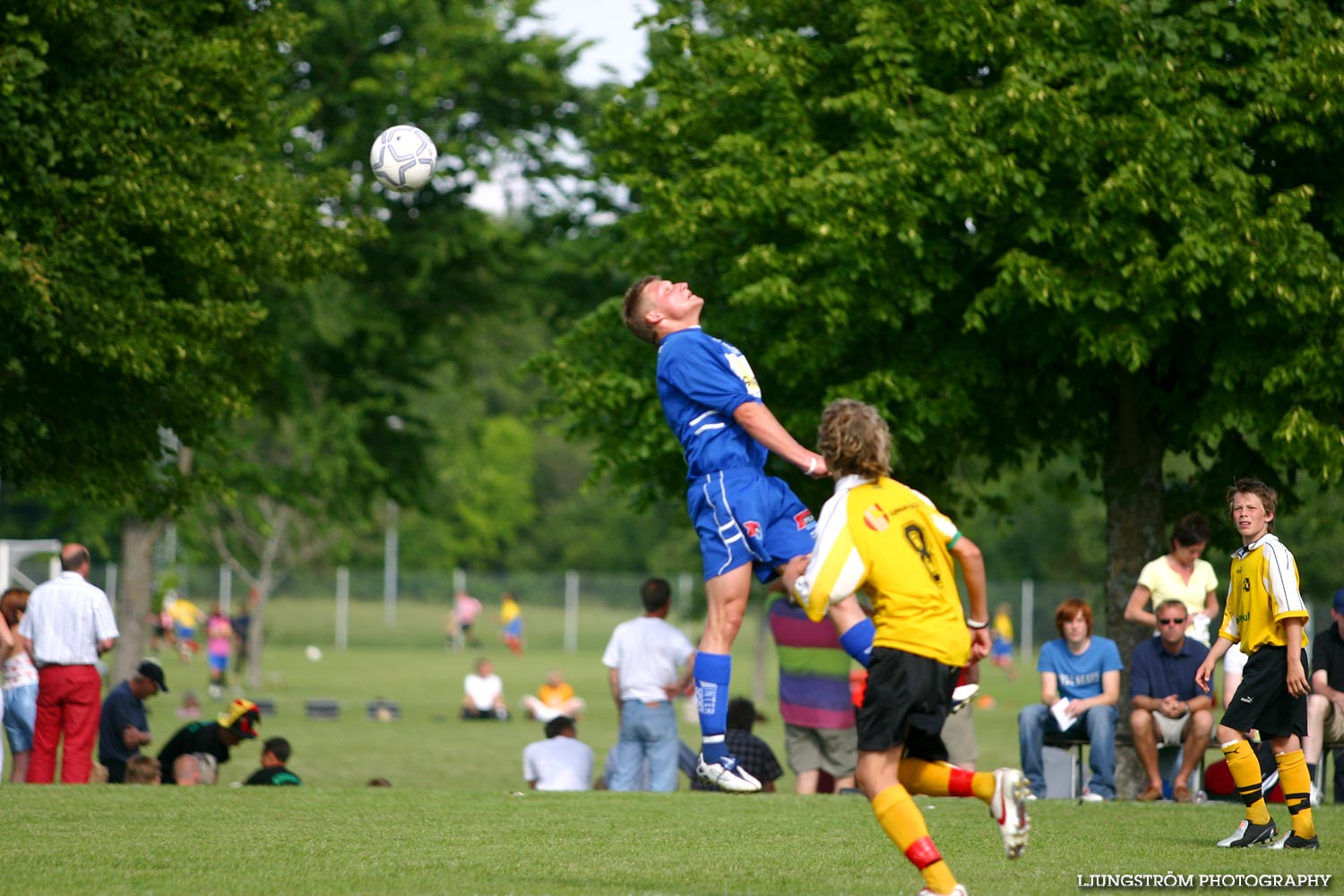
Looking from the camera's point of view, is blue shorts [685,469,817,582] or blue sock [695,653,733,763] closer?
blue shorts [685,469,817,582]

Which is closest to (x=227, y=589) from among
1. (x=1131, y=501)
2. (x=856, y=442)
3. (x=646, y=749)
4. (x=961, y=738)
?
(x=1131, y=501)

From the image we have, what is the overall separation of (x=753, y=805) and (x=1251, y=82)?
863 cm

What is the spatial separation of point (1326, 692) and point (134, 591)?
67.3 ft

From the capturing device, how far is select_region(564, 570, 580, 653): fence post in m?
61.4

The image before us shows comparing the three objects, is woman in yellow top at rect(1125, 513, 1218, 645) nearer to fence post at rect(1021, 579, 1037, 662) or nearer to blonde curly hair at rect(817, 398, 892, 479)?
blonde curly hair at rect(817, 398, 892, 479)

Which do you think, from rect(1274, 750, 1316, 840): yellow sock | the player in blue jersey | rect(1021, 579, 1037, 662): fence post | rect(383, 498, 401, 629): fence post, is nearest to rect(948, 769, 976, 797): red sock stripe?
the player in blue jersey

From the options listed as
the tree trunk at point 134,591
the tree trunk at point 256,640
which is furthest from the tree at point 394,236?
the tree trunk at point 256,640

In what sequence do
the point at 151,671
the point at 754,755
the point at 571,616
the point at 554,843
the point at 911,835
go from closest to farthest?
1. the point at 911,835
2. the point at 554,843
3. the point at 754,755
4. the point at 151,671
5. the point at 571,616

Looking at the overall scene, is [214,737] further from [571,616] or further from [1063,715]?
[571,616]

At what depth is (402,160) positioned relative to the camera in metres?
13.0

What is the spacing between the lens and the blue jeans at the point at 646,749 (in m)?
13.7

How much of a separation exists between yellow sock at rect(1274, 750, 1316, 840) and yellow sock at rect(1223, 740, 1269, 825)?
141 millimetres

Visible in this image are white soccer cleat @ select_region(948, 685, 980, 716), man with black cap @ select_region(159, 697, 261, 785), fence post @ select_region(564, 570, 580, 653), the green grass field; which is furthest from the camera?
fence post @ select_region(564, 570, 580, 653)

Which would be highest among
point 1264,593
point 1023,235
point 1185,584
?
point 1023,235
